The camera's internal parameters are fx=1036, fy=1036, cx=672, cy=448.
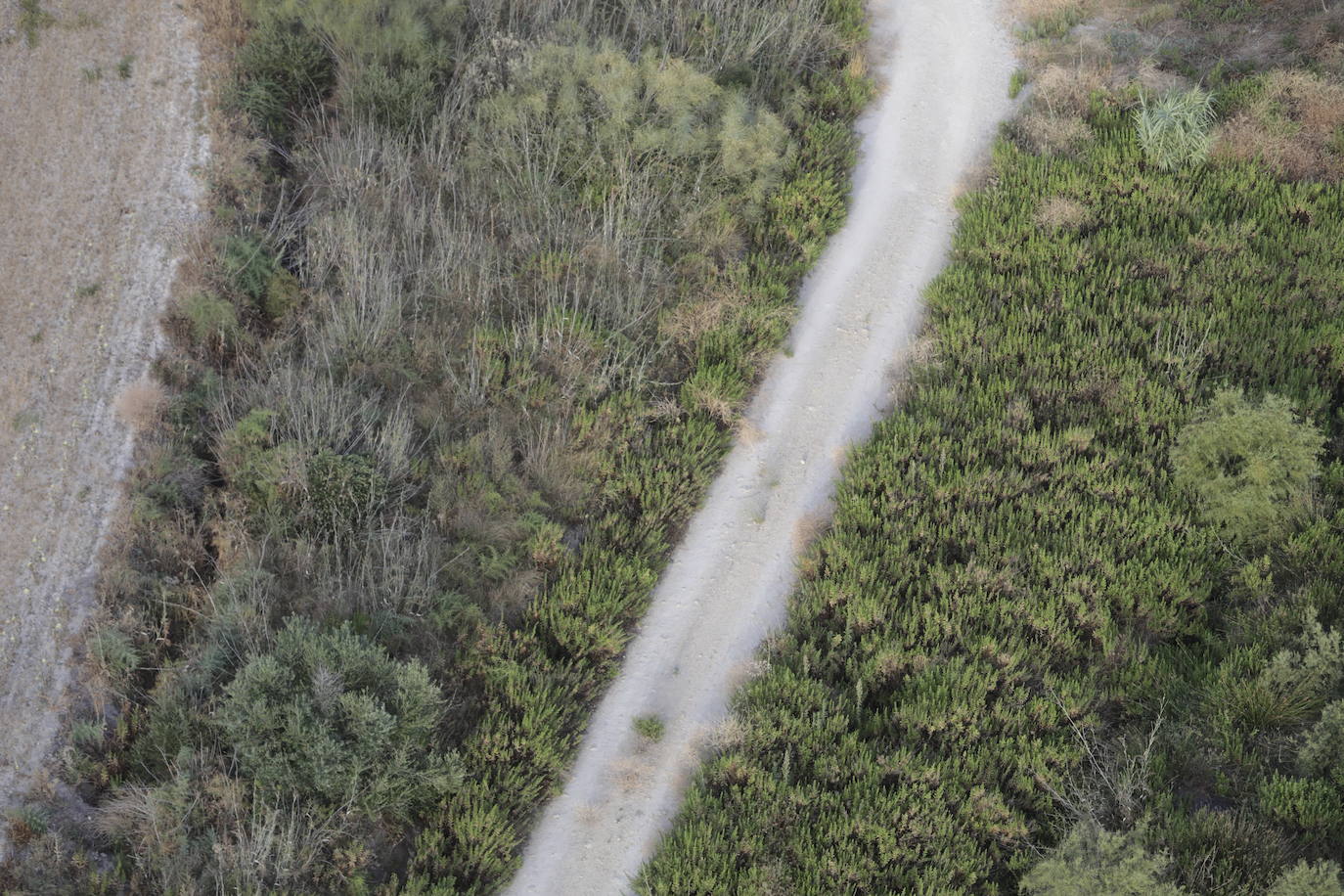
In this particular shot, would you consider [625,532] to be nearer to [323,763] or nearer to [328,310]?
[323,763]

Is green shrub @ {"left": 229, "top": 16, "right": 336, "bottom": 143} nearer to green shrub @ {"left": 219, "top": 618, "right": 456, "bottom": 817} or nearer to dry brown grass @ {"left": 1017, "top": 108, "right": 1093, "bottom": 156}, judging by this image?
green shrub @ {"left": 219, "top": 618, "right": 456, "bottom": 817}

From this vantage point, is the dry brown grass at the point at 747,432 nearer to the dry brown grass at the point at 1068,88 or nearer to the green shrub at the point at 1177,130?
the green shrub at the point at 1177,130

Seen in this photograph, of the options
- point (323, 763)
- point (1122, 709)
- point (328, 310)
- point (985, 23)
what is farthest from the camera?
point (985, 23)

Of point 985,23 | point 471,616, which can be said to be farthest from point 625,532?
point 985,23

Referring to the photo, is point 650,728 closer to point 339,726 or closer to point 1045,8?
point 339,726

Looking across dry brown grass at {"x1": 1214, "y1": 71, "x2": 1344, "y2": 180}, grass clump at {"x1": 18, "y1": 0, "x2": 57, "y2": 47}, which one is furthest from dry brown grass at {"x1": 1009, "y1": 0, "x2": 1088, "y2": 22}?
grass clump at {"x1": 18, "y1": 0, "x2": 57, "y2": 47}

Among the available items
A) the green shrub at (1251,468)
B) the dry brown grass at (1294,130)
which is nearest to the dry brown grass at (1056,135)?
the dry brown grass at (1294,130)
